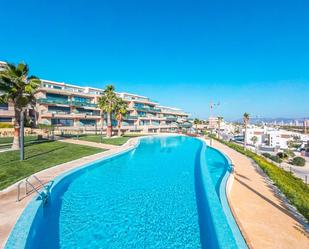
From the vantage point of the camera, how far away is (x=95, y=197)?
10.4 meters

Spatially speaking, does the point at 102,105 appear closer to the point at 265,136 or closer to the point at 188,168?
the point at 188,168

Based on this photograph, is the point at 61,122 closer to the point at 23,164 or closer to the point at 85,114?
the point at 85,114

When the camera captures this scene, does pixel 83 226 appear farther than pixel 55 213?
No

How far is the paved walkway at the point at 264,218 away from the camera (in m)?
6.16

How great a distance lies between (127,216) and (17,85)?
14.5 m

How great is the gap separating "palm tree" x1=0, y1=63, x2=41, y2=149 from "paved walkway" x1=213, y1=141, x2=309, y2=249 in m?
16.7

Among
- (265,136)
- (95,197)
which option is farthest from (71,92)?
(265,136)

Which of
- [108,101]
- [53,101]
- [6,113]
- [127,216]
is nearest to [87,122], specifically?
[53,101]

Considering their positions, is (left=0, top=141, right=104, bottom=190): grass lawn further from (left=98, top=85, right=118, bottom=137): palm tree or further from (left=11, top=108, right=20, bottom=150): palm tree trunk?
(left=98, top=85, right=118, bottom=137): palm tree

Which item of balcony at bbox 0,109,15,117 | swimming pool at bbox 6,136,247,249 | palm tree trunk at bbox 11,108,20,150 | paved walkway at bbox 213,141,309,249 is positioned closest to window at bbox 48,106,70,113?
balcony at bbox 0,109,15,117

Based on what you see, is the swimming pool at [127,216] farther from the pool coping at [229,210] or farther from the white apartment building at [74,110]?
the white apartment building at [74,110]

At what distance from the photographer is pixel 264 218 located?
770cm

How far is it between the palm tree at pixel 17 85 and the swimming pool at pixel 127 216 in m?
8.62

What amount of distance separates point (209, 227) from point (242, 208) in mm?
1880
